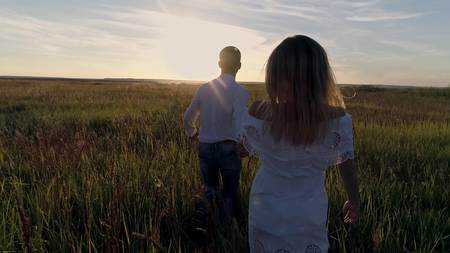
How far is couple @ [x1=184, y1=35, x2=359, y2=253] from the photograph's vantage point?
175 cm

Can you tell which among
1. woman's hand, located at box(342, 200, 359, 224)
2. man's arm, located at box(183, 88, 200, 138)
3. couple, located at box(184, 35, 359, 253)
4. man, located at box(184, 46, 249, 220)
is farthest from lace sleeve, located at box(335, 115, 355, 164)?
man's arm, located at box(183, 88, 200, 138)

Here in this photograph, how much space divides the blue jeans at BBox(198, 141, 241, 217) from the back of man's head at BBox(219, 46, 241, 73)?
630mm

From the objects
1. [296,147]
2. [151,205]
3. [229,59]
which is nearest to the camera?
[296,147]

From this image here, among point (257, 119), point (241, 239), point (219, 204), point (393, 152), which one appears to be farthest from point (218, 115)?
point (393, 152)

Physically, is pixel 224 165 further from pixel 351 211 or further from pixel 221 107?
pixel 351 211

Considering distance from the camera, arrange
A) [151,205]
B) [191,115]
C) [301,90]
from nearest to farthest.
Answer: [301,90], [151,205], [191,115]

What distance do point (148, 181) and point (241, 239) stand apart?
4.47 ft

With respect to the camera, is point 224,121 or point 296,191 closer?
point 296,191

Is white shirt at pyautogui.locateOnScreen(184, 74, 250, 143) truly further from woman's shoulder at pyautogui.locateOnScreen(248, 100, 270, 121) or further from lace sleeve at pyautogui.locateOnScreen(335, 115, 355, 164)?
A: lace sleeve at pyautogui.locateOnScreen(335, 115, 355, 164)

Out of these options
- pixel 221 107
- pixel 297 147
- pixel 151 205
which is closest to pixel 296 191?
pixel 297 147

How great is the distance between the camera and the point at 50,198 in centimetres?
311

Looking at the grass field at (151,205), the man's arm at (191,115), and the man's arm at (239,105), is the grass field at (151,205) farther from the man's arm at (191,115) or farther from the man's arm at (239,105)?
the man's arm at (239,105)

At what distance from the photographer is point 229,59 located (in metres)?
3.32

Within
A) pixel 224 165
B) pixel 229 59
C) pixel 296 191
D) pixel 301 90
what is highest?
pixel 229 59
